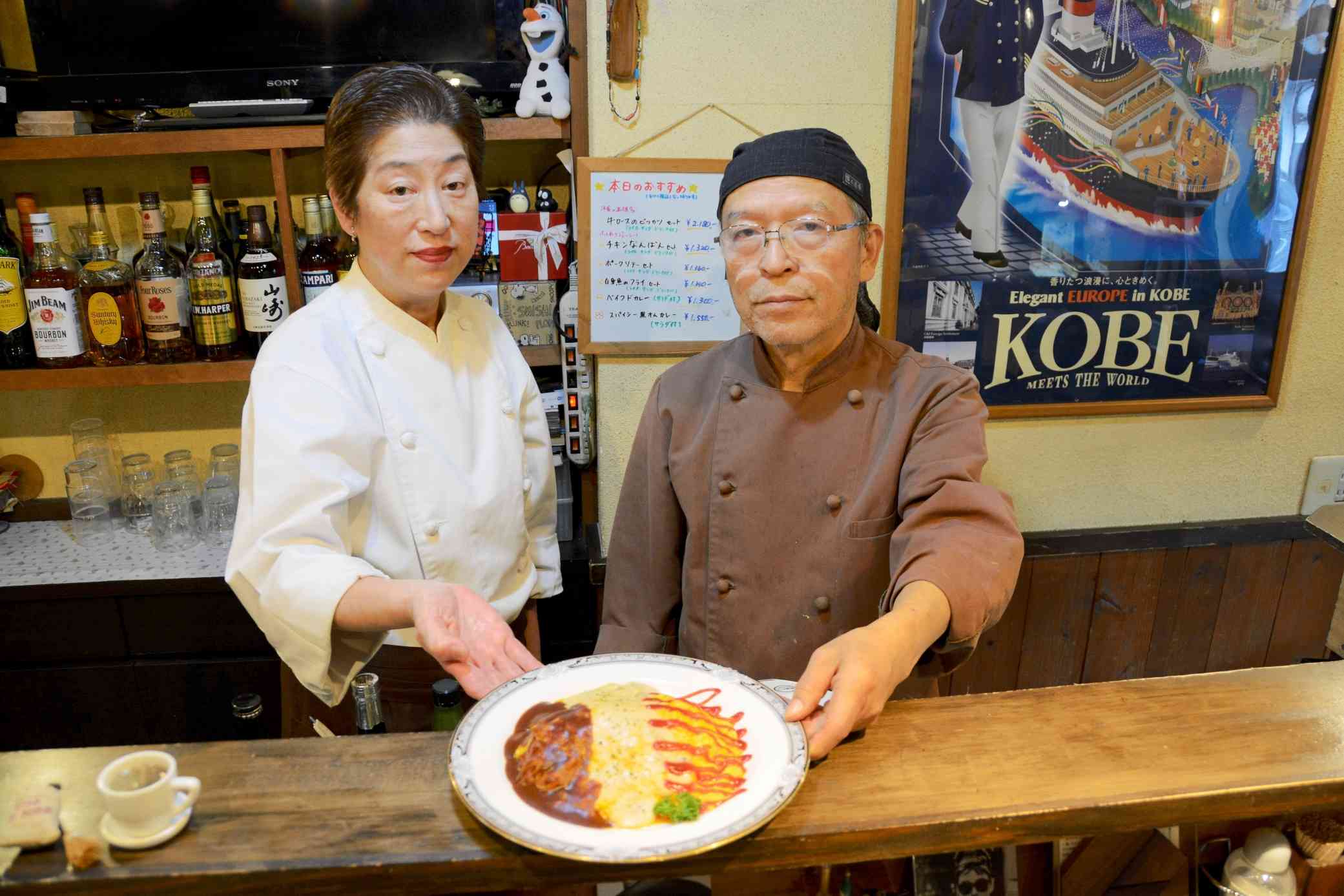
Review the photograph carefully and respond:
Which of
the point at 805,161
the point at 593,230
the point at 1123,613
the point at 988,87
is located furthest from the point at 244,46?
the point at 1123,613

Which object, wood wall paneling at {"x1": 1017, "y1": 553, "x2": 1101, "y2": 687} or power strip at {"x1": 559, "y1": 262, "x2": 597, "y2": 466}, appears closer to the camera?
power strip at {"x1": 559, "y1": 262, "x2": 597, "y2": 466}

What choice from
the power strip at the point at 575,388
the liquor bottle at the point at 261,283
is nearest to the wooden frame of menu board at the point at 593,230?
the power strip at the point at 575,388

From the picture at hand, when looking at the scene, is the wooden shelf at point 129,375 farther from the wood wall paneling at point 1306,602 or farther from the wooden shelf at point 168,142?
the wood wall paneling at point 1306,602

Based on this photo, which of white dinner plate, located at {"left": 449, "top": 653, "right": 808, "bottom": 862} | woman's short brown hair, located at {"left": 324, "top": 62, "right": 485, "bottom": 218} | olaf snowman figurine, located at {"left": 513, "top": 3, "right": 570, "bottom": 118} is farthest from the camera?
olaf snowman figurine, located at {"left": 513, "top": 3, "right": 570, "bottom": 118}

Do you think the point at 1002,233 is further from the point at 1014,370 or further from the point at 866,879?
the point at 866,879

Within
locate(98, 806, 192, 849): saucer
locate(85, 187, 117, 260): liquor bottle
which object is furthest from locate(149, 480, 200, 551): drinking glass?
locate(98, 806, 192, 849): saucer

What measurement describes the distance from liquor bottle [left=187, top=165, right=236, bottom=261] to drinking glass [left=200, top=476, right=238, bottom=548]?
59cm

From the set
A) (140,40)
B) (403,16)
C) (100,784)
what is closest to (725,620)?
(100,784)

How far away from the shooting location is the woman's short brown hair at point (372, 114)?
1.44 meters

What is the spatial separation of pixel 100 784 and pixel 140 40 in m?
1.93

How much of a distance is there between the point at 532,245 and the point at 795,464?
113 centimetres

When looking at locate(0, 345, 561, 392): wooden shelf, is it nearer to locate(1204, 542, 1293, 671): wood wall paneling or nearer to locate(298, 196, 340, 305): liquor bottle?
locate(298, 196, 340, 305): liquor bottle

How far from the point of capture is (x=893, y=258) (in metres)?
2.28

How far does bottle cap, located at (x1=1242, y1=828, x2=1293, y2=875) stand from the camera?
1.09 metres
